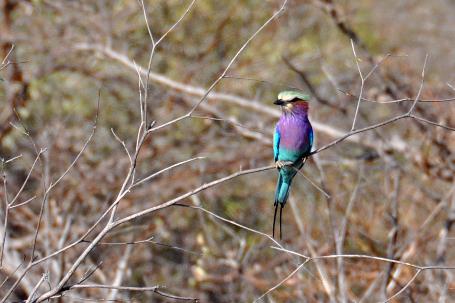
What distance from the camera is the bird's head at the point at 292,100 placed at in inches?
184

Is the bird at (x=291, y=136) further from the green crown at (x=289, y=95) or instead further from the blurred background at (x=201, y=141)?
the blurred background at (x=201, y=141)

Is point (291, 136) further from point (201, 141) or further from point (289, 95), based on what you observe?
point (201, 141)

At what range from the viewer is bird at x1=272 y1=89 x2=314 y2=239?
473 centimetres

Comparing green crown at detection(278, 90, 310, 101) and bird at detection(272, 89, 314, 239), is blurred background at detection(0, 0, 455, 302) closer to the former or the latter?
bird at detection(272, 89, 314, 239)

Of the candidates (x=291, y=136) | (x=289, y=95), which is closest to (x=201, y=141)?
(x=291, y=136)

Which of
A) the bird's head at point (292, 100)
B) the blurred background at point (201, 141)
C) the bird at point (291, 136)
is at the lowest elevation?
the blurred background at point (201, 141)

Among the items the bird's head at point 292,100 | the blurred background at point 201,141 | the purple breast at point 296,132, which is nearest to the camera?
the bird's head at point 292,100

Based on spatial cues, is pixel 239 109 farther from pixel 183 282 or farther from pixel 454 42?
pixel 454 42

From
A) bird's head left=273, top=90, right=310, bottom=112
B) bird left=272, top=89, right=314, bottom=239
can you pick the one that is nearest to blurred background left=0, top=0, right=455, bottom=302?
bird left=272, top=89, right=314, bottom=239

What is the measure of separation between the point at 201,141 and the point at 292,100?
563cm

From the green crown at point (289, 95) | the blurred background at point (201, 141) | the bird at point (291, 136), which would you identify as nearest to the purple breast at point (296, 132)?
the bird at point (291, 136)

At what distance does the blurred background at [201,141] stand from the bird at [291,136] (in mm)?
1701

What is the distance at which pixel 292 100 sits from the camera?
4.70 m

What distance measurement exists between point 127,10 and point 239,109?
177cm
